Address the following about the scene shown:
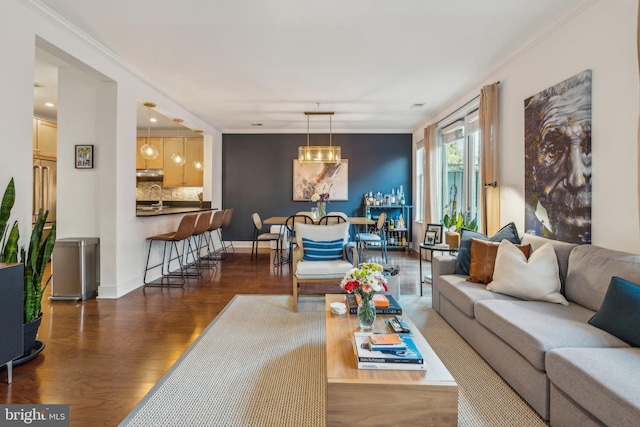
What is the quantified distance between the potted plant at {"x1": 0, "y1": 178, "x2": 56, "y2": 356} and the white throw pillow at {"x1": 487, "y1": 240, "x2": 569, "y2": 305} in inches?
134

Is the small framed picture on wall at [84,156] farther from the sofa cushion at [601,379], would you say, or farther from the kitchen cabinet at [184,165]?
the sofa cushion at [601,379]

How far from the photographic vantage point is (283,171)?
25.8 ft

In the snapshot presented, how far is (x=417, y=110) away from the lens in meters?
6.09

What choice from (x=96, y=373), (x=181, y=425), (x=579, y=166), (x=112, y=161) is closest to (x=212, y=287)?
(x=112, y=161)

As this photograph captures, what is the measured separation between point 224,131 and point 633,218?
23.8 ft

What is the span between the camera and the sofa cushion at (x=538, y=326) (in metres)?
1.82

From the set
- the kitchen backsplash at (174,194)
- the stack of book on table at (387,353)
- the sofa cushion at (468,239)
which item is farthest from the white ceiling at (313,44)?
the kitchen backsplash at (174,194)

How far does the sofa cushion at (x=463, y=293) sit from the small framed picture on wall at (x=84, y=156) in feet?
14.1

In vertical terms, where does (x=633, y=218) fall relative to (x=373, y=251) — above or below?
above

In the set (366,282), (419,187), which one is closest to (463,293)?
(366,282)

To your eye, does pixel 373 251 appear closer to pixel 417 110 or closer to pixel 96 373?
pixel 417 110

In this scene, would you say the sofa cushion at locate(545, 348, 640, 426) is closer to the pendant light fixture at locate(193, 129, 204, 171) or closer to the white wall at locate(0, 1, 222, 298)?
the white wall at locate(0, 1, 222, 298)

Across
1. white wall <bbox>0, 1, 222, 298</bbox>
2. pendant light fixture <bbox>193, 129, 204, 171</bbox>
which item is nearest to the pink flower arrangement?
white wall <bbox>0, 1, 222, 298</bbox>

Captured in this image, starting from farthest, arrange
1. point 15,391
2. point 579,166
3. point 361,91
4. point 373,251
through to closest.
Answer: point 373,251 → point 361,91 → point 579,166 → point 15,391
